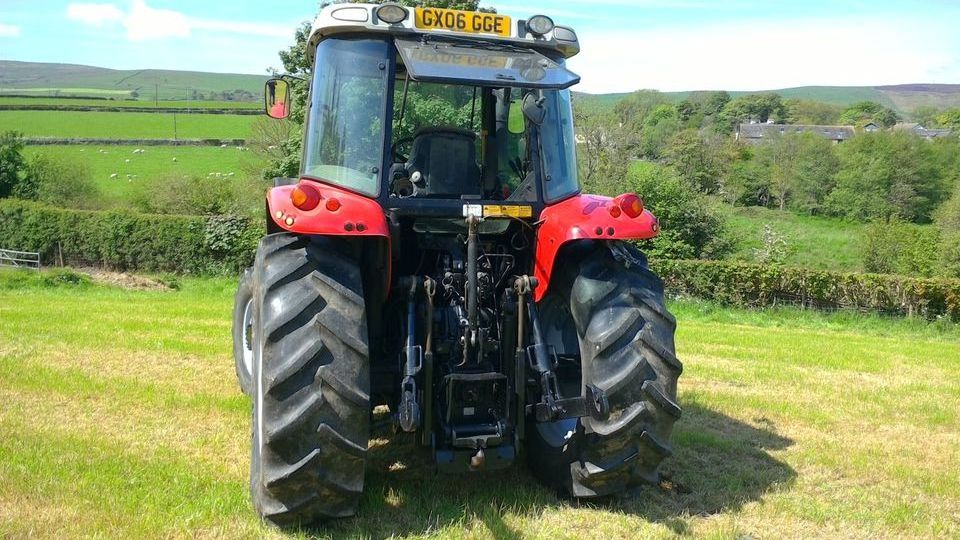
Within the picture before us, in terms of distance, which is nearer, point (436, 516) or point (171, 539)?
point (171, 539)

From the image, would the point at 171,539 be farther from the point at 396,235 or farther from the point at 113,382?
the point at 113,382

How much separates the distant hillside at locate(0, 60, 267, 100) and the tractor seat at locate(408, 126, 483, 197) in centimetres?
11453

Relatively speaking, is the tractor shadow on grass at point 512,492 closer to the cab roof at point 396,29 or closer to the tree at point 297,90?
the cab roof at point 396,29

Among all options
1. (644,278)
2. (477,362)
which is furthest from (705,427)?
(477,362)

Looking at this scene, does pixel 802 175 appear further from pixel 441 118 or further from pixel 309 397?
pixel 309 397

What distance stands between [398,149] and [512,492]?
240cm

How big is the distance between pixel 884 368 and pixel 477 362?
863 cm

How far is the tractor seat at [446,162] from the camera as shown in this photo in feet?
17.6

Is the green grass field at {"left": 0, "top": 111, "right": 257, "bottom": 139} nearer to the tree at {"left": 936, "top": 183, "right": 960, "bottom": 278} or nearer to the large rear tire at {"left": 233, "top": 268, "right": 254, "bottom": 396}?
the tree at {"left": 936, "top": 183, "right": 960, "bottom": 278}

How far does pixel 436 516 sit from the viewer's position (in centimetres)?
455

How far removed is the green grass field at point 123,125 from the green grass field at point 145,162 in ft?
13.6

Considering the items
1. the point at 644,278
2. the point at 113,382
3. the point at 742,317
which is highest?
the point at 644,278

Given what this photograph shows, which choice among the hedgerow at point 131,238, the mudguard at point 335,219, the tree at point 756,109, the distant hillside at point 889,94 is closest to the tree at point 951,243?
the hedgerow at point 131,238

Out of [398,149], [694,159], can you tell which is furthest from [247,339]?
[694,159]
